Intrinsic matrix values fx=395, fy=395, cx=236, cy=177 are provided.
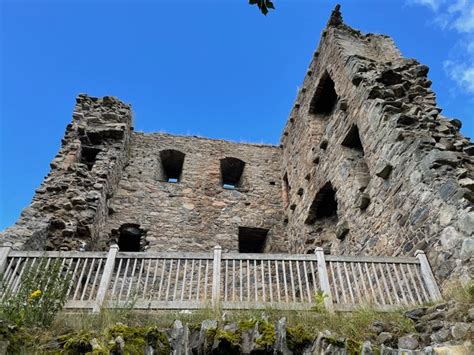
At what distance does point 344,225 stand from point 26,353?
6.22 metres

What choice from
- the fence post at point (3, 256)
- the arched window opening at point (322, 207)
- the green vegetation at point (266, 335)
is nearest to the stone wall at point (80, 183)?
the fence post at point (3, 256)

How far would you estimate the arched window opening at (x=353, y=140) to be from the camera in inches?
343

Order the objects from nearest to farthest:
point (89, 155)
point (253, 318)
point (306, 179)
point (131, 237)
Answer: point (253, 318)
point (306, 179)
point (131, 237)
point (89, 155)

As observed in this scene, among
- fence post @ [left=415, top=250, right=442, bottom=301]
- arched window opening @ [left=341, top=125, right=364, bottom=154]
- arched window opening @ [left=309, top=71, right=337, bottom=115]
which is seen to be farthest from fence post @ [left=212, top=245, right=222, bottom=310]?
arched window opening @ [left=309, top=71, right=337, bottom=115]

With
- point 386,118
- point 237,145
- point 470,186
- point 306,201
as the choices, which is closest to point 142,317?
point 470,186

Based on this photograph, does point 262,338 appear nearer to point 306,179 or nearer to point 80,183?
point 80,183

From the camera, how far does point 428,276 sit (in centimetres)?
524

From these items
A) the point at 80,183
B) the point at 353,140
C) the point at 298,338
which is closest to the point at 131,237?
the point at 80,183

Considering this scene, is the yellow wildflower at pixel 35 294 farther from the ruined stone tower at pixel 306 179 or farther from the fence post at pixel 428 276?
the fence post at pixel 428 276

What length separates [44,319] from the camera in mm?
4340

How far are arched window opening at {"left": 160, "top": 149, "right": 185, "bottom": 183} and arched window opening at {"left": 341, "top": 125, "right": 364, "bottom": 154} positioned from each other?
20.6 feet

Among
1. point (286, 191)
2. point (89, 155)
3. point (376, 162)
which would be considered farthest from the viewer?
point (286, 191)

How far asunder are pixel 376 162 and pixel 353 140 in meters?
1.76

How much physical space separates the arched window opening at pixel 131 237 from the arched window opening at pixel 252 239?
2.93 metres
